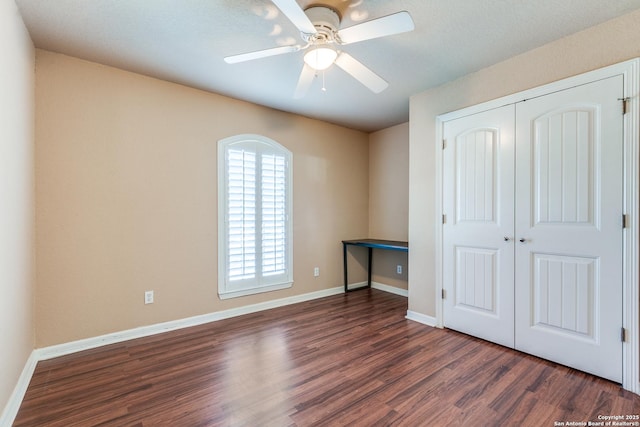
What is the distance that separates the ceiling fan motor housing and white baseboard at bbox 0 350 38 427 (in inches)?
107

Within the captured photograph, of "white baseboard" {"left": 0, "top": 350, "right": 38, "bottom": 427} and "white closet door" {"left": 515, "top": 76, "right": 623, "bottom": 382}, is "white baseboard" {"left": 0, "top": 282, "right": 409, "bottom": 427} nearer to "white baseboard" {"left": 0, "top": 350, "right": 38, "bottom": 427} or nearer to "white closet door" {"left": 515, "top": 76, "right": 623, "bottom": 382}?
"white baseboard" {"left": 0, "top": 350, "right": 38, "bottom": 427}

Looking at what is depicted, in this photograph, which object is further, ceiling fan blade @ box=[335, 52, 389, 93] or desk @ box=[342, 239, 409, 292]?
desk @ box=[342, 239, 409, 292]

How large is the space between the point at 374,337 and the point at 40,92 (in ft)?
11.5

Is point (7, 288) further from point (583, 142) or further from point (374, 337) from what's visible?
point (583, 142)

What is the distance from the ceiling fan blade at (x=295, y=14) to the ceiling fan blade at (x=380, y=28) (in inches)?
7.6

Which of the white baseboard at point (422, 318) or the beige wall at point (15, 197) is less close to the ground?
the beige wall at point (15, 197)

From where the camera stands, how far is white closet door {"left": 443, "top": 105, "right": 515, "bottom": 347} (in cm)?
259

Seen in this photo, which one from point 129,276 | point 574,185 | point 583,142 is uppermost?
point 583,142

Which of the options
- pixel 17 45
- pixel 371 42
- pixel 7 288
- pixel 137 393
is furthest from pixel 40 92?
pixel 371 42

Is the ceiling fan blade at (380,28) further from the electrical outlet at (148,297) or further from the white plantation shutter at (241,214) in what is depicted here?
the electrical outlet at (148,297)

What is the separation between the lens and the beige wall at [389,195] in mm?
4387

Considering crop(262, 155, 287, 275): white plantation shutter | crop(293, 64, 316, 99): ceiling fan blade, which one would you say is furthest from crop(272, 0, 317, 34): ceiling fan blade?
crop(262, 155, 287, 275): white plantation shutter

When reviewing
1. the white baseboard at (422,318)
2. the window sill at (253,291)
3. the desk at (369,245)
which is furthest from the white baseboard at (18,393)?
the desk at (369,245)

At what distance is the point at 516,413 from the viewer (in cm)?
174
